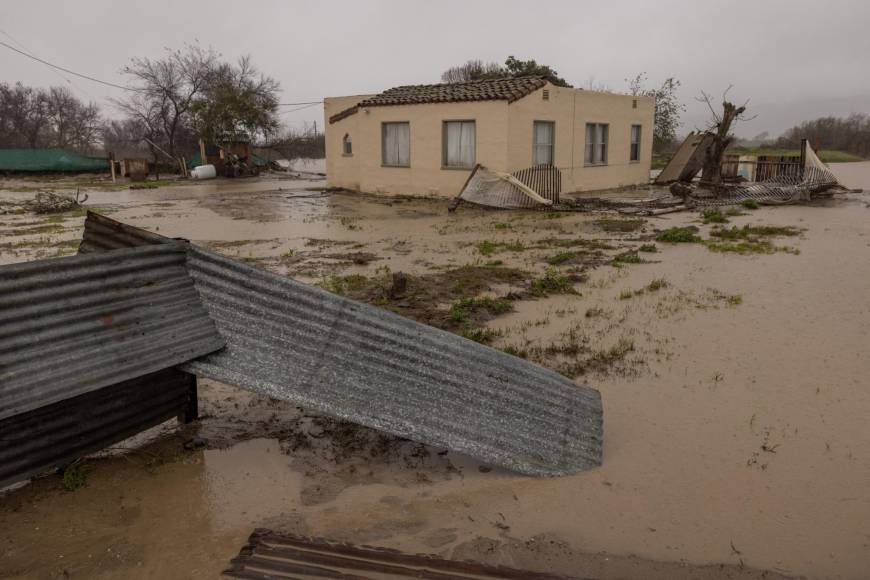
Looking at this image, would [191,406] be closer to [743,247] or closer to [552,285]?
[552,285]

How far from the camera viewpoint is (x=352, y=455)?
3.97 m

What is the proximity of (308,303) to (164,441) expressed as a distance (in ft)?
4.62

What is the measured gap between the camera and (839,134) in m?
60.9

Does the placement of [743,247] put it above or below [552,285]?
above

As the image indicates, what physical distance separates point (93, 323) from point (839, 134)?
238ft

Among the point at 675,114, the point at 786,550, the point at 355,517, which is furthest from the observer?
the point at 675,114

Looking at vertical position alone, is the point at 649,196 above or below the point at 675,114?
below

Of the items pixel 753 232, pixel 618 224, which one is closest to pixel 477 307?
pixel 618 224

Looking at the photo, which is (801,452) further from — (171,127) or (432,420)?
(171,127)

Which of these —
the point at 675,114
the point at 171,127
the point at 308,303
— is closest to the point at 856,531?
the point at 308,303

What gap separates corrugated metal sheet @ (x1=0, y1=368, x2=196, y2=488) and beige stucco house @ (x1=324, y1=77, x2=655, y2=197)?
15884mm

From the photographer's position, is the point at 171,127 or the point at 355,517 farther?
the point at 171,127

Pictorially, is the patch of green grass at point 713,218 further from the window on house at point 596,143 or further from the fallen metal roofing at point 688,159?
the fallen metal roofing at point 688,159

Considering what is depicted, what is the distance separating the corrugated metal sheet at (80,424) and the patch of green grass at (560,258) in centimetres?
674
